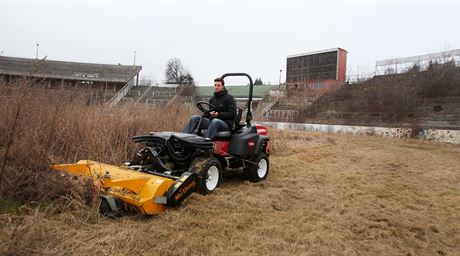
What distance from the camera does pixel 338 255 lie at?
10.7 feet

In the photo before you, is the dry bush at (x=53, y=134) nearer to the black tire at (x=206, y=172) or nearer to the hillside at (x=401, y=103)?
the black tire at (x=206, y=172)

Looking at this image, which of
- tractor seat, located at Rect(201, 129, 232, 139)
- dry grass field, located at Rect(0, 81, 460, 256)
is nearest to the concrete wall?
dry grass field, located at Rect(0, 81, 460, 256)

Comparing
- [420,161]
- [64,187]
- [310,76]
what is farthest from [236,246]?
[310,76]

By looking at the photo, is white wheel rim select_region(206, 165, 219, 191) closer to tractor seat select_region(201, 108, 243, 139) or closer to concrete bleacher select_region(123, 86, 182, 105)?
tractor seat select_region(201, 108, 243, 139)

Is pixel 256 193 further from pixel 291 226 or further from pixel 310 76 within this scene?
pixel 310 76

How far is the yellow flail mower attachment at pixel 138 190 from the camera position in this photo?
3662mm

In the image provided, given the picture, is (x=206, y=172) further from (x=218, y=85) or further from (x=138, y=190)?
(x=218, y=85)

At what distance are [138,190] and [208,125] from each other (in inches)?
88.0

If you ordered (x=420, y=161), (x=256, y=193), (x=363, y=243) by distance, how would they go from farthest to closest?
(x=420, y=161), (x=256, y=193), (x=363, y=243)

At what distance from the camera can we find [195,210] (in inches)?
162

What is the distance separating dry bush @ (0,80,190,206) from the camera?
376 centimetres

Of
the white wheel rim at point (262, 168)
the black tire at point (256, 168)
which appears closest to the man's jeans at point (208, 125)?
the black tire at point (256, 168)

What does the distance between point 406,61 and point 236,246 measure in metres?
35.7

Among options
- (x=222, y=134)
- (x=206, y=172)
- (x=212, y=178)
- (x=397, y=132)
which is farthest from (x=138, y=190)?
(x=397, y=132)
